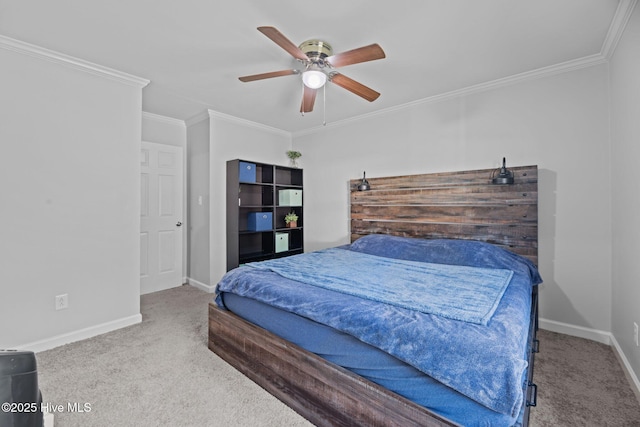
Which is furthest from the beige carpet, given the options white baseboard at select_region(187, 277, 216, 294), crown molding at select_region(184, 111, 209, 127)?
crown molding at select_region(184, 111, 209, 127)

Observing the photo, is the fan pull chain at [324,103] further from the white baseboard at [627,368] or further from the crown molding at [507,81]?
the white baseboard at [627,368]

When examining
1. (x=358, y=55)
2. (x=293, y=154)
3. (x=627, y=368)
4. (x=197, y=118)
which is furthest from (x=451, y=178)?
(x=197, y=118)

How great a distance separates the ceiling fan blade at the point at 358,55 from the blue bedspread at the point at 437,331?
154 cm

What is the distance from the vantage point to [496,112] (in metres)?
3.11

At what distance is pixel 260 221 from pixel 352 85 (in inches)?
94.8

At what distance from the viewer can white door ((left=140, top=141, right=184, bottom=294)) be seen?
399 cm

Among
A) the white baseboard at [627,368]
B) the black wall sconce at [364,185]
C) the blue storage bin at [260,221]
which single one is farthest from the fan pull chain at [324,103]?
the white baseboard at [627,368]

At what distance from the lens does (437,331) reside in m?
1.35

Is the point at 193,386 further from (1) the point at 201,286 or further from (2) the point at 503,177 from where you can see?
(2) the point at 503,177

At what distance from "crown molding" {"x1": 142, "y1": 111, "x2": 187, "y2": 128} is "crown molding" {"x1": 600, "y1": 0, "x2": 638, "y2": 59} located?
183 inches

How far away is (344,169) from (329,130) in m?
0.68

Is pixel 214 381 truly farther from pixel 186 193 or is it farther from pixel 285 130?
pixel 285 130

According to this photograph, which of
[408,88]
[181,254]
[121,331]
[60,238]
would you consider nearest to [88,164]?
[60,238]

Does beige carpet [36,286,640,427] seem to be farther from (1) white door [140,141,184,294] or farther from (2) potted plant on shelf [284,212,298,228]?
(2) potted plant on shelf [284,212,298,228]
